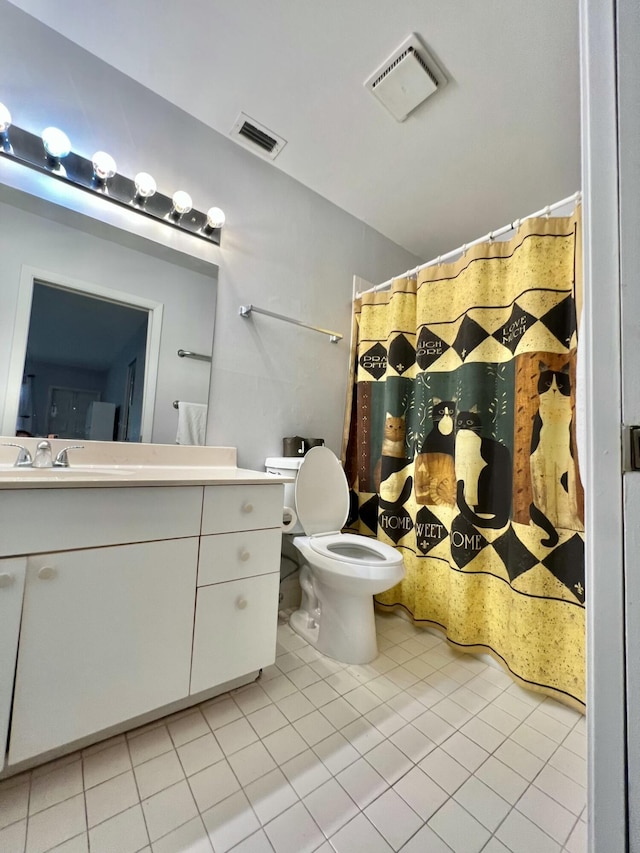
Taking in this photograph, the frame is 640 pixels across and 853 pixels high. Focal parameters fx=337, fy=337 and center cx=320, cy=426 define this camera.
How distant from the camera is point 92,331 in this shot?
133cm

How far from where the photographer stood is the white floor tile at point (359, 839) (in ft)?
2.43

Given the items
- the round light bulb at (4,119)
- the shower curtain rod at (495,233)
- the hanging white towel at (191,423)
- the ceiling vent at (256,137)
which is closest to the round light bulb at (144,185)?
the round light bulb at (4,119)

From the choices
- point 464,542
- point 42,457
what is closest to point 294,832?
point 464,542

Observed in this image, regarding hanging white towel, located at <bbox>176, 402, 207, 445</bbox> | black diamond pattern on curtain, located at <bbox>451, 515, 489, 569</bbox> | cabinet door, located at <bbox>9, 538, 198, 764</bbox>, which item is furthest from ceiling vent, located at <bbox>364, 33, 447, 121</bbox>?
cabinet door, located at <bbox>9, 538, 198, 764</bbox>

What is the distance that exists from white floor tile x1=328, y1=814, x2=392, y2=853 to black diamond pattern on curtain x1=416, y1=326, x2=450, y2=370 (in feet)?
5.27

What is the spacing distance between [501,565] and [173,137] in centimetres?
236

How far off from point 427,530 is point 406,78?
76.8 inches

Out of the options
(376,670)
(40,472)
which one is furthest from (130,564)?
(376,670)

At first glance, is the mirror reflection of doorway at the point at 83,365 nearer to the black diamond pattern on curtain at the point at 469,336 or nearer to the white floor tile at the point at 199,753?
the white floor tile at the point at 199,753

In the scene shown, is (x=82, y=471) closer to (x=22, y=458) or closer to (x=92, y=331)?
(x=22, y=458)

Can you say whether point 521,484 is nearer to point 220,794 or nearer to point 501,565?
point 501,565

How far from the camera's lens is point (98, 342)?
4.41ft

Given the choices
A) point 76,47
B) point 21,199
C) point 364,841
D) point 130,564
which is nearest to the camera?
point 364,841

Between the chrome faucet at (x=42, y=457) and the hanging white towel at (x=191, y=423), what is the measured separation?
45cm
